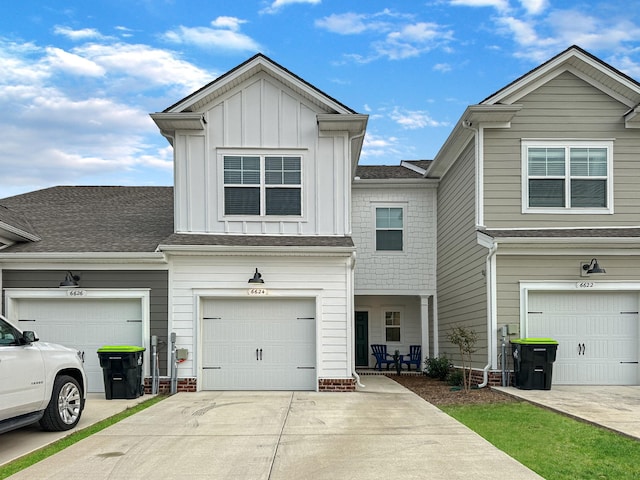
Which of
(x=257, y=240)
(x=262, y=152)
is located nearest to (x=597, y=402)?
(x=257, y=240)

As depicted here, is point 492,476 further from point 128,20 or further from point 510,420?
point 128,20

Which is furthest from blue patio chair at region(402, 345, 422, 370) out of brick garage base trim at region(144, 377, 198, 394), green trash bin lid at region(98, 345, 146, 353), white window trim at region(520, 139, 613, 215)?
green trash bin lid at region(98, 345, 146, 353)

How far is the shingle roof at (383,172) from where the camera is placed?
19.2 metres

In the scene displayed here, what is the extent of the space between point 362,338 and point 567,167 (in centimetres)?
961

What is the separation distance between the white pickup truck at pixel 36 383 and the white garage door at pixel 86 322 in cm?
429

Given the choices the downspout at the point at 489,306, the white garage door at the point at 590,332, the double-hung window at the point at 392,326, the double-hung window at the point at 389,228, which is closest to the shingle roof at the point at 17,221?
the double-hung window at the point at 389,228

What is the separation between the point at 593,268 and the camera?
13344 mm

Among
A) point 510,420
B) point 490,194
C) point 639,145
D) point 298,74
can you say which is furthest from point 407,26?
point 510,420

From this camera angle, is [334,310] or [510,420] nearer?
[510,420]

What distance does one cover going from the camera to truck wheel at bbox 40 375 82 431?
28.4 feet

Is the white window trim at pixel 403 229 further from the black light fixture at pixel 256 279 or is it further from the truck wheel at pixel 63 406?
the truck wheel at pixel 63 406

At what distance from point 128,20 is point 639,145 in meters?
11.5

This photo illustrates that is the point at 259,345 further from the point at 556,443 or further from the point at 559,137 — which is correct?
the point at 559,137

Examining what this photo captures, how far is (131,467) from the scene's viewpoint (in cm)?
692
